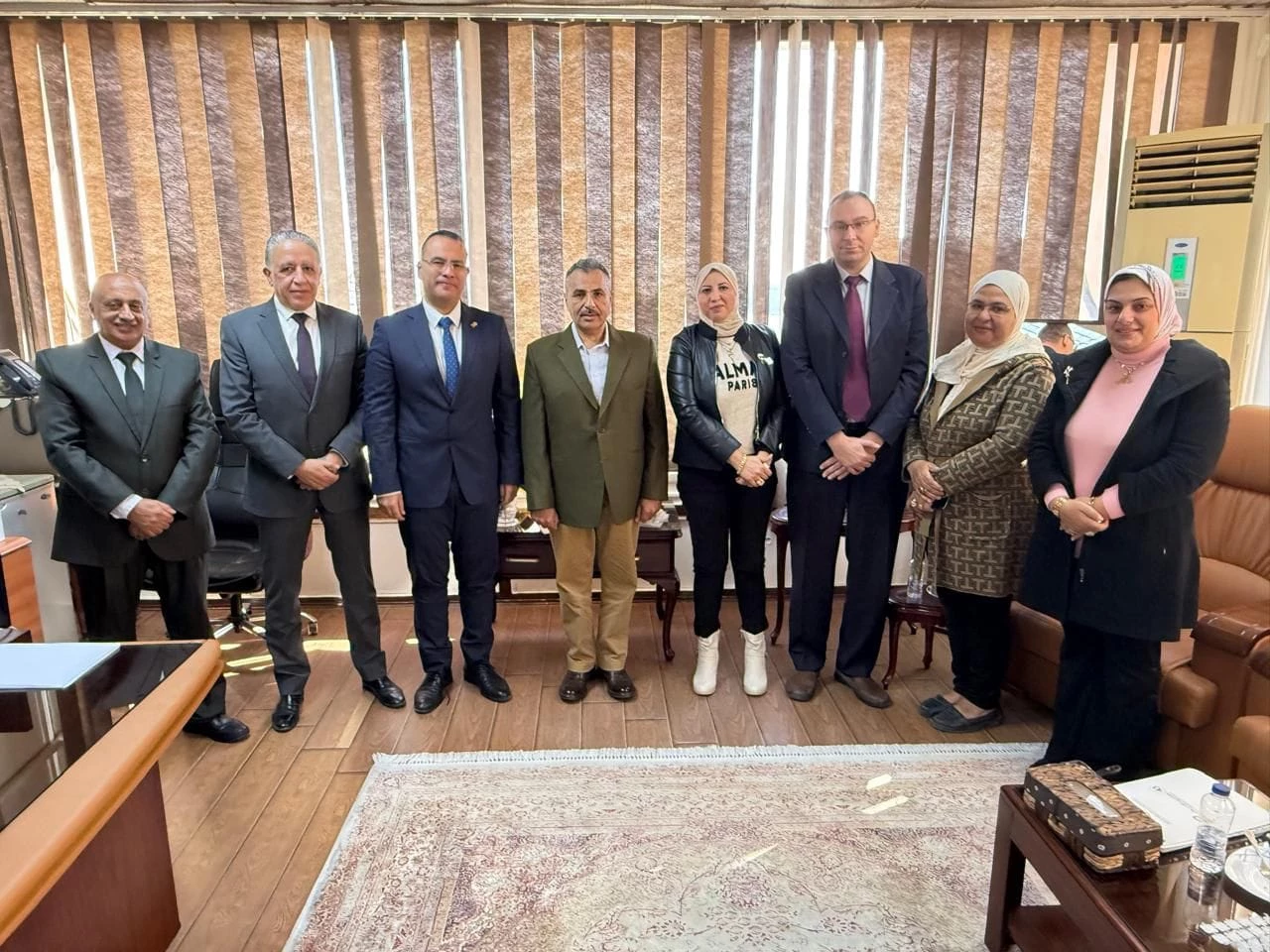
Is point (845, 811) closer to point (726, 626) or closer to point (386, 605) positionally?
point (726, 626)

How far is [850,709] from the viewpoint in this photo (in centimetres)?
288

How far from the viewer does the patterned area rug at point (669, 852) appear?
1829 mm

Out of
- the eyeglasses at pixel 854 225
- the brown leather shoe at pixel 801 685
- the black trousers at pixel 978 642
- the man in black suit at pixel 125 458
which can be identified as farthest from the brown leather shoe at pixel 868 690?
the man in black suit at pixel 125 458

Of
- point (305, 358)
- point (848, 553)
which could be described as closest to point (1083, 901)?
point (848, 553)

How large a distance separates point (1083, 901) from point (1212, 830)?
27cm

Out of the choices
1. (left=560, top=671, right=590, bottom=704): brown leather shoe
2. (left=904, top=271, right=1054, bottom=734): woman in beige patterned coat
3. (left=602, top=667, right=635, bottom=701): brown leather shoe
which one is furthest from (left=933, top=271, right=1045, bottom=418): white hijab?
(left=560, top=671, right=590, bottom=704): brown leather shoe

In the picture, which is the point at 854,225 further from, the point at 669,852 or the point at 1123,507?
the point at 669,852

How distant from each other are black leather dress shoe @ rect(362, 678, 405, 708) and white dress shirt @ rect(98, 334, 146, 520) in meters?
1.01

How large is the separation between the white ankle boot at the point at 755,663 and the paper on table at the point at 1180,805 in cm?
142

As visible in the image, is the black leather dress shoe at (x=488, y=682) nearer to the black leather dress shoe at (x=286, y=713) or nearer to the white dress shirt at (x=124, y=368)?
the black leather dress shoe at (x=286, y=713)

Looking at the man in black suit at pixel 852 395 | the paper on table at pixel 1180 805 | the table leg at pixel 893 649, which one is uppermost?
the man in black suit at pixel 852 395

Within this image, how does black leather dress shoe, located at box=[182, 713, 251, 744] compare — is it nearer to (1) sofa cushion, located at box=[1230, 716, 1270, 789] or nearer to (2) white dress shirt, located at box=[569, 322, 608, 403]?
(2) white dress shirt, located at box=[569, 322, 608, 403]

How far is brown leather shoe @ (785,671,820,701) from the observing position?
294 cm

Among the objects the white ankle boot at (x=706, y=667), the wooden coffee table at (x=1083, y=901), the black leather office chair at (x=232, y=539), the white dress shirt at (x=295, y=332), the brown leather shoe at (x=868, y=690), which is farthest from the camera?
the black leather office chair at (x=232, y=539)
